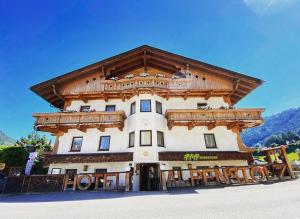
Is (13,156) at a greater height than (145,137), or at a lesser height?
lesser

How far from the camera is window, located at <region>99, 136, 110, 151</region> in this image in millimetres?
19812

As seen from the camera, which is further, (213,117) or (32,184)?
(213,117)

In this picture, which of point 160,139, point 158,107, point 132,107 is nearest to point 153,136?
point 160,139

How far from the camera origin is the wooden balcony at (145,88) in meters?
20.9

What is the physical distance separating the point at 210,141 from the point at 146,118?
7.41 m

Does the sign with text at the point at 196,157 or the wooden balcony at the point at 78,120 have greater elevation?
the wooden balcony at the point at 78,120

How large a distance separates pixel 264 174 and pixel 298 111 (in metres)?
223

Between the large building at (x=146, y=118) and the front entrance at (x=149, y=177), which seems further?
the front entrance at (x=149, y=177)

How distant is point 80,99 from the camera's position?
2266cm

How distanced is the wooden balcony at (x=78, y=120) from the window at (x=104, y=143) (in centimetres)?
128

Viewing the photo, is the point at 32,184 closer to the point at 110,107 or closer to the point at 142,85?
the point at 110,107

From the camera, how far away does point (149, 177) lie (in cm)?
1922

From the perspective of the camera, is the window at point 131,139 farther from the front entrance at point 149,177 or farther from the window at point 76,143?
the window at point 76,143

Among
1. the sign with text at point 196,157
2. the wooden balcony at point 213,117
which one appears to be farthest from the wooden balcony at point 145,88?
the sign with text at point 196,157
